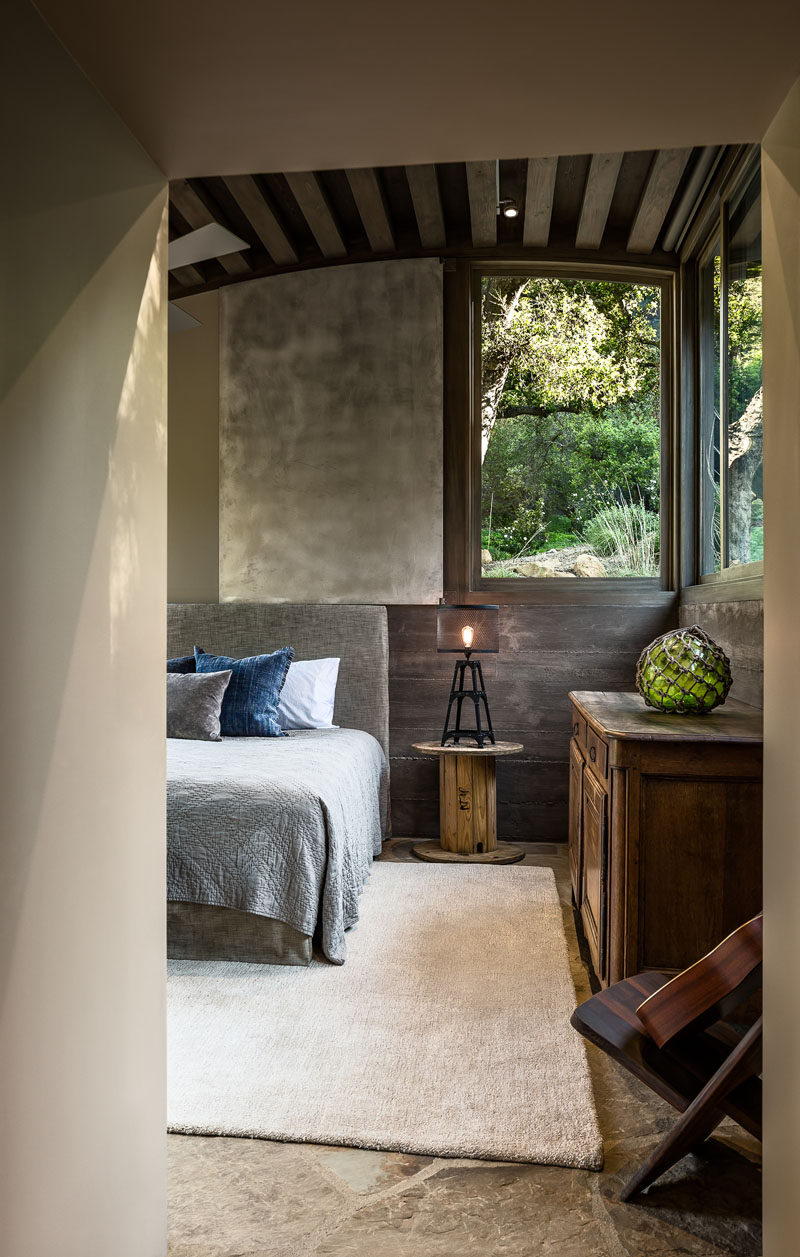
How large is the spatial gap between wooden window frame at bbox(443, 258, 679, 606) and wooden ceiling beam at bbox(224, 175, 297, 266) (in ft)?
2.92

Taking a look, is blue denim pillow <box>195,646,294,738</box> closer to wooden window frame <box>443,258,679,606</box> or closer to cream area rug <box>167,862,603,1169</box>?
wooden window frame <box>443,258,679,606</box>

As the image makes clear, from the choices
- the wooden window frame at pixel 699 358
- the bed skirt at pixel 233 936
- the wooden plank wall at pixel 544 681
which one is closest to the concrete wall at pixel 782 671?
the bed skirt at pixel 233 936

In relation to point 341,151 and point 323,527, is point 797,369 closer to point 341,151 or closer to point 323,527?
point 341,151

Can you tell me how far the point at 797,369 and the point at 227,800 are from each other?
2.30 metres

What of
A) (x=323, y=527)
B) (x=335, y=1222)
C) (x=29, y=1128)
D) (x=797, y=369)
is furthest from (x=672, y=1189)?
(x=323, y=527)

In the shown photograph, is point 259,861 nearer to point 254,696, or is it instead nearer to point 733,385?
point 254,696

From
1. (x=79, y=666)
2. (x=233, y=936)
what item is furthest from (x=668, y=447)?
(x=79, y=666)

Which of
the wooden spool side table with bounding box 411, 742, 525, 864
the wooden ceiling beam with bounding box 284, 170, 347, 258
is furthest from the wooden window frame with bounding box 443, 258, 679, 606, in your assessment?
the wooden spool side table with bounding box 411, 742, 525, 864

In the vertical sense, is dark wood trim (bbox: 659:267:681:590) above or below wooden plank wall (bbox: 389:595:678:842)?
above

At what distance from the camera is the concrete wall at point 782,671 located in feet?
4.40

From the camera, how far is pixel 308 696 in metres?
4.71

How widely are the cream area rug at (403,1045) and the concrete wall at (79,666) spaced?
653 mm

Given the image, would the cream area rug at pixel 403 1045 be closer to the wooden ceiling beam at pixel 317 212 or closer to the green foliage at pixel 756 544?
the green foliage at pixel 756 544

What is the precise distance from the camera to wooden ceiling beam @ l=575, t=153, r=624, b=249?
4047 mm
